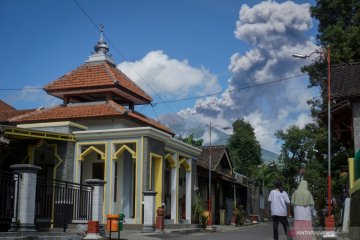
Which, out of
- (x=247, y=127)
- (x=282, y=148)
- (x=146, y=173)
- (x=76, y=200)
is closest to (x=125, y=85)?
(x=146, y=173)

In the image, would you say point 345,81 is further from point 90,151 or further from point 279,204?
point 90,151

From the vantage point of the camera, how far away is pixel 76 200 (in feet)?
52.5

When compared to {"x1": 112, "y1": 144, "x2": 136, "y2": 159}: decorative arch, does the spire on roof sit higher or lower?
higher

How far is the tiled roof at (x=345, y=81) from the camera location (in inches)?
750

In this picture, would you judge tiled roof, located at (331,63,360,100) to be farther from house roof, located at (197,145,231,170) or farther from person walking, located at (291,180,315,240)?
house roof, located at (197,145,231,170)

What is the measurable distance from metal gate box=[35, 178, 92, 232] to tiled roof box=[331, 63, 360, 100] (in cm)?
1010

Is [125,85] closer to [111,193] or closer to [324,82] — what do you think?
[111,193]

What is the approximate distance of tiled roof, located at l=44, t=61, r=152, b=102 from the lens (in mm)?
25495

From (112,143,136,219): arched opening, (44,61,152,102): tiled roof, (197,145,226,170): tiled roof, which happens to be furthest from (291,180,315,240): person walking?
(197,145,226,170): tiled roof

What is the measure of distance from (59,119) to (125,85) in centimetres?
399

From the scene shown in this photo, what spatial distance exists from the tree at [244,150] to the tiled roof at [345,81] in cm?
3466

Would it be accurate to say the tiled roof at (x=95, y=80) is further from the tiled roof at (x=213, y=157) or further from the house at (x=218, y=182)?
the tiled roof at (x=213, y=157)

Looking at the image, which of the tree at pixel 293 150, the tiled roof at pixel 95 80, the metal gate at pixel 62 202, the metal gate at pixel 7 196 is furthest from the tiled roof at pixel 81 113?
the tree at pixel 293 150

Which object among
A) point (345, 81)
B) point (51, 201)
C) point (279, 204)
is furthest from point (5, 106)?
point (279, 204)
